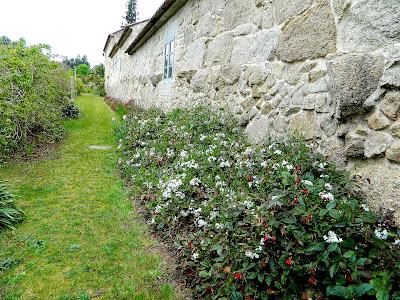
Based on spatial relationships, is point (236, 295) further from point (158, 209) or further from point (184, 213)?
point (158, 209)

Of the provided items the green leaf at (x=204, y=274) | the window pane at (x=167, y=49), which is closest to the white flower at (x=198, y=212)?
the green leaf at (x=204, y=274)

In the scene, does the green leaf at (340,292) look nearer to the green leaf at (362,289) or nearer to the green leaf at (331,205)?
the green leaf at (362,289)

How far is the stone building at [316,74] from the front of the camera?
2562mm

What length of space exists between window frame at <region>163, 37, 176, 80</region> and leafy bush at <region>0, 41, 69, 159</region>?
2951 mm

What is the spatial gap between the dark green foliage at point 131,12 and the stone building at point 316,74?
54.5 metres

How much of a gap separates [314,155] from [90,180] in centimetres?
386

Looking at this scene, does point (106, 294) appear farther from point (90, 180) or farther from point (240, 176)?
point (90, 180)

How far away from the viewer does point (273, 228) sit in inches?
92.4

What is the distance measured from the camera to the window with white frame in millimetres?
8938

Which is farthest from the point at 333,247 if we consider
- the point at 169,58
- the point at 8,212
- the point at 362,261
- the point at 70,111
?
the point at 70,111

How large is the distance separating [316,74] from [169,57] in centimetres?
652

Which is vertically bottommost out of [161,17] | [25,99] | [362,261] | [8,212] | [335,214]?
[8,212]

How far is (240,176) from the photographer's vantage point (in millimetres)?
3547

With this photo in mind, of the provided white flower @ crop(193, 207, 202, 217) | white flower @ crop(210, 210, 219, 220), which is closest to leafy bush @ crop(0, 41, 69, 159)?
white flower @ crop(193, 207, 202, 217)
